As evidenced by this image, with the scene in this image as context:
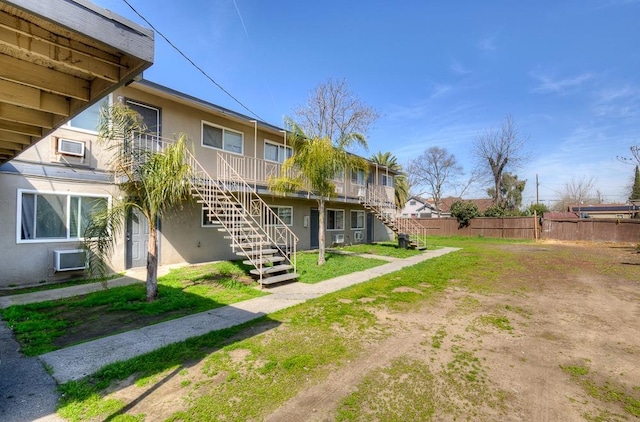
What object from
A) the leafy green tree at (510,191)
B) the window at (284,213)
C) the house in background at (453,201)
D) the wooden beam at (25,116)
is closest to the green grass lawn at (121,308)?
the wooden beam at (25,116)

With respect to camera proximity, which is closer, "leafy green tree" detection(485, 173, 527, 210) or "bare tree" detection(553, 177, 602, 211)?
"leafy green tree" detection(485, 173, 527, 210)

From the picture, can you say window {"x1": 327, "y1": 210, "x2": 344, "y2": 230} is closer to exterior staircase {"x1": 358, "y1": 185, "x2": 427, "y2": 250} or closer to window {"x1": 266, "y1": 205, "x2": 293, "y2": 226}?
exterior staircase {"x1": 358, "y1": 185, "x2": 427, "y2": 250}

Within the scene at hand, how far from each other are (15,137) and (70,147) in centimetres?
429

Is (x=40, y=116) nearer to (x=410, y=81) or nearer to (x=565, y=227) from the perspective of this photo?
(x=410, y=81)

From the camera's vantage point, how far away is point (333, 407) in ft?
9.37

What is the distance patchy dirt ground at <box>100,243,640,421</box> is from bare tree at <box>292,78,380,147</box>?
20.5 m

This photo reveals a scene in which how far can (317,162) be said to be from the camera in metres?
10.6

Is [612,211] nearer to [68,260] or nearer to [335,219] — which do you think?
[335,219]

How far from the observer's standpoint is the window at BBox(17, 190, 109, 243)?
7.44m

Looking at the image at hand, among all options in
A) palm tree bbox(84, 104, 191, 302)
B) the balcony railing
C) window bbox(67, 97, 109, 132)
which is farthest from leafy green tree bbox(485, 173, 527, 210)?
window bbox(67, 97, 109, 132)

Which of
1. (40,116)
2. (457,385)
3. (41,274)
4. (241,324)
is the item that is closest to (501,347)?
(457,385)

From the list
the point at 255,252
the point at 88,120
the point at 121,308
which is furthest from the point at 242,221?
the point at 88,120

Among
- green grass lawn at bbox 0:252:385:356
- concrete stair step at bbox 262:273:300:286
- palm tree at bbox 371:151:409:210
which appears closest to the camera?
green grass lawn at bbox 0:252:385:356

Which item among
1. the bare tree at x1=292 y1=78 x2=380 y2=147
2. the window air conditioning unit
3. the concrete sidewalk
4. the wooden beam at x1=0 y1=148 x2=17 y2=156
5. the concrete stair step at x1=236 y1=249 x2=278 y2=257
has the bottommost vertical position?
the concrete sidewalk
